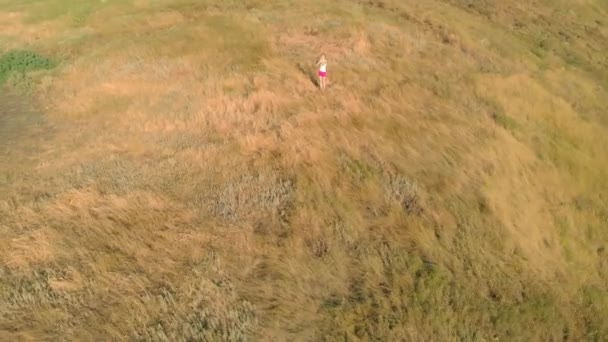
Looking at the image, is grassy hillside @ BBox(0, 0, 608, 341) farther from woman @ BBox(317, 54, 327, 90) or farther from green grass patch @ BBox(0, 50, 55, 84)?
woman @ BBox(317, 54, 327, 90)

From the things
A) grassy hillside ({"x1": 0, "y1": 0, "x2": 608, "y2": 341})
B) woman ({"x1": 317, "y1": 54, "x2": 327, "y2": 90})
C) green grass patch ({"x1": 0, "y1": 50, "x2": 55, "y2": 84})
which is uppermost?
woman ({"x1": 317, "y1": 54, "x2": 327, "y2": 90})

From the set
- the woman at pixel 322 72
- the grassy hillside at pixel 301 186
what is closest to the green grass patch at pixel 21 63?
the grassy hillside at pixel 301 186

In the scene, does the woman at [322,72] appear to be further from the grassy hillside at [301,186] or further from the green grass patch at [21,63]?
the green grass patch at [21,63]

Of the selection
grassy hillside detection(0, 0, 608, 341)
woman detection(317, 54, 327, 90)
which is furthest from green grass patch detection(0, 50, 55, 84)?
woman detection(317, 54, 327, 90)

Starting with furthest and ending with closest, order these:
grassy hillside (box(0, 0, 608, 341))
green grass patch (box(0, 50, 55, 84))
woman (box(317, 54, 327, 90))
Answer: green grass patch (box(0, 50, 55, 84)), woman (box(317, 54, 327, 90)), grassy hillside (box(0, 0, 608, 341))

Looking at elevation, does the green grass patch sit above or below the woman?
below


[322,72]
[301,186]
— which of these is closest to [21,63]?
[322,72]

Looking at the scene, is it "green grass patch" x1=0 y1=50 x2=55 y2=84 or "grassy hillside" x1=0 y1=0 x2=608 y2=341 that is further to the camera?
"green grass patch" x1=0 y1=50 x2=55 y2=84

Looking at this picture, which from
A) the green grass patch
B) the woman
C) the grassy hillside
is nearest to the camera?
the grassy hillside

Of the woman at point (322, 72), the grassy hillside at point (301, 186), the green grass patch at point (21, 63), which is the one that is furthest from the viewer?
the green grass patch at point (21, 63)

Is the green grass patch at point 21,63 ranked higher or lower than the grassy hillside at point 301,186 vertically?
lower
